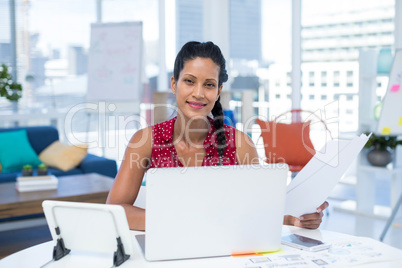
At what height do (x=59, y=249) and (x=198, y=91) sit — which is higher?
(x=198, y=91)

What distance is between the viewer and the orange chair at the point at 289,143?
4.18 meters

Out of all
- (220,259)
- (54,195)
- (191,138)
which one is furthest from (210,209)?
(54,195)

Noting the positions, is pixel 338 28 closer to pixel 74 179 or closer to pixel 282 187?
pixel 74 179

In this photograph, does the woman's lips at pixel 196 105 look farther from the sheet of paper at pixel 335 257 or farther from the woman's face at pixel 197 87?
the sheet of paper at pixel 335 257

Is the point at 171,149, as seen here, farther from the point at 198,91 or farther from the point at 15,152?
the point at 15,152

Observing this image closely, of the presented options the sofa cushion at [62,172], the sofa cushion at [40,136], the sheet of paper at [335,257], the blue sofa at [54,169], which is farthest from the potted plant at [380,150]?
the sofa cushion at [40,136]

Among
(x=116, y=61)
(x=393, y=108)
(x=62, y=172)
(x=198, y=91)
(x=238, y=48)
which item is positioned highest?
(x=238, y=48)

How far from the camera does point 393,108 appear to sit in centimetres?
365

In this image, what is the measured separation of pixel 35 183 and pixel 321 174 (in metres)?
2.59

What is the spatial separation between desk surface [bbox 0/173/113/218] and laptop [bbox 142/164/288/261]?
2.16m

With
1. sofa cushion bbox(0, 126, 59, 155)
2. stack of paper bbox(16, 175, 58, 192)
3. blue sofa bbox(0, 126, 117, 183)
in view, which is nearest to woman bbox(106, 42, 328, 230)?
stack of paper bbox(16, 175, 58, 192)

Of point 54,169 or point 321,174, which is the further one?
point 54,169

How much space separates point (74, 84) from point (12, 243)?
9.19 feet

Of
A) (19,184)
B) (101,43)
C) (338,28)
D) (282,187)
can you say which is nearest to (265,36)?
(338,28)
